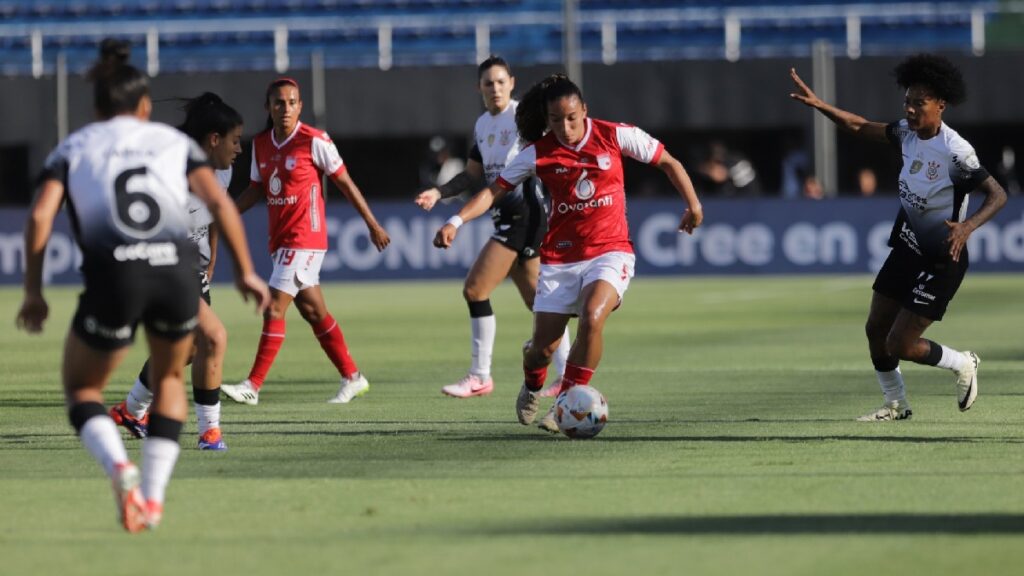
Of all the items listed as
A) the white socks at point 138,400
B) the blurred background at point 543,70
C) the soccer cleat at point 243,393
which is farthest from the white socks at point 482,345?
the blurred background at point 543,70

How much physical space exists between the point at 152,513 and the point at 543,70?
2765cm

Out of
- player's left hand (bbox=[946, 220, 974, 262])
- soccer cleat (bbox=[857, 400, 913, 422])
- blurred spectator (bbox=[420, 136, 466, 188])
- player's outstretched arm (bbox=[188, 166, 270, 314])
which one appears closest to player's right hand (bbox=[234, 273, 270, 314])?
player's outstretched arm (bbox=[188, 166, 270, 314])

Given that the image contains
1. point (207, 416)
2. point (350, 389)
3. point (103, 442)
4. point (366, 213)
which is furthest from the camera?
point (350, 389)

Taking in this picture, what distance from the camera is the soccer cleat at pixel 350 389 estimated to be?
12820 mm

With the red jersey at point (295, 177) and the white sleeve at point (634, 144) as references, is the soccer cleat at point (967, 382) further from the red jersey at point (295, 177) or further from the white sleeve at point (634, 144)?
the red jersey at point (295, 177)

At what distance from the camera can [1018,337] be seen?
1822 cm

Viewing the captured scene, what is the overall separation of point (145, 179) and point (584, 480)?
8.62 ft

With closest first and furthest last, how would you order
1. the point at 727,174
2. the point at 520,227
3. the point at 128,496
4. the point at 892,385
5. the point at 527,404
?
the point at 128,496 < the point at 527,404 < the point at 892,385 < the point at 520,227 < the point at 727,174

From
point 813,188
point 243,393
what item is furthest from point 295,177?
point 813,188

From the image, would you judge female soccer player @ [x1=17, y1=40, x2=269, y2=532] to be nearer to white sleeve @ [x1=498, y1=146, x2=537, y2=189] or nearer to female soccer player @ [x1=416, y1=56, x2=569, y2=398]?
white sleeve @ [x1=498, y1=146, x2=537, y2=189]

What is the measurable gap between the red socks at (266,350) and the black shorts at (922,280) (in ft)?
14.0

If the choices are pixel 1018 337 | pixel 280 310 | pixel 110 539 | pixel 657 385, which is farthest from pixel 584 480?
pixel 1018 337

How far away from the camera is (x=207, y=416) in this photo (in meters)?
9.88

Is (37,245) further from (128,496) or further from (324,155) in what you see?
(324,155)
